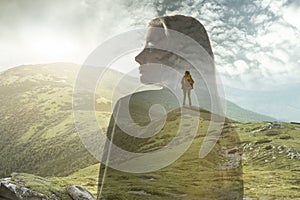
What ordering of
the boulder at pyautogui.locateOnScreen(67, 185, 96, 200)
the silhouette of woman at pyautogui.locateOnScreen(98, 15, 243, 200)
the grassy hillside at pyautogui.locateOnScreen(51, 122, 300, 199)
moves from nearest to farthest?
the boulder at pyautogui.locateOnScreen(67, 185, 96, 200) → the silhouette of woman at pyautogui.locateOnScreen(98, 15, 243, 200) → the grassy hillside at pyautogui.locateOnScreen(51, 122, 300, 199)

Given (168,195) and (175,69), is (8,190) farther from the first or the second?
(175,69)

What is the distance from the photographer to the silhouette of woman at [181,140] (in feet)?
138

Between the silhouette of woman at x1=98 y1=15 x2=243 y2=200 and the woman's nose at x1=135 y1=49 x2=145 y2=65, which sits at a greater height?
the woman's nose at x1=135 y1=49 x2=145 y2=65

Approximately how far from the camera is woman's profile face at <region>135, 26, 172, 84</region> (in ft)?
194

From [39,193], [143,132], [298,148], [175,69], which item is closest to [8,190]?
[39,193]

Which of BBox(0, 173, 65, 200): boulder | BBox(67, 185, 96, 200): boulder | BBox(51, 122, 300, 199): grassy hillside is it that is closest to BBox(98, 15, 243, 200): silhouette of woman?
BBox(51, 122, 300, 199): grassy hillside

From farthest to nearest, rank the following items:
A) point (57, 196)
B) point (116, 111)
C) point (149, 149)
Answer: point (149, 149), point (116, 111), point (57, 196)

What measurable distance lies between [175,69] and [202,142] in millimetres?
15002

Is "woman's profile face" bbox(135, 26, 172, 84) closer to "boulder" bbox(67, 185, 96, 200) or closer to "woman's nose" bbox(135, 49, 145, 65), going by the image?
"woman's nose" bbox(135, 49, 145, 65)

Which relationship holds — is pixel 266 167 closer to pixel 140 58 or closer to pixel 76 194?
pixel 140 58

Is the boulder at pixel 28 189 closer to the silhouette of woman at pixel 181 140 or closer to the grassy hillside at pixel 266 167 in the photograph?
the grassy hillside at pixel 266 167

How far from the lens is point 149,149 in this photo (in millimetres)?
68000

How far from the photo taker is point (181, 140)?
2023 inches

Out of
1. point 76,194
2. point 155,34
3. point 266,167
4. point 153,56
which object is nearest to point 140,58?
point 153,56
